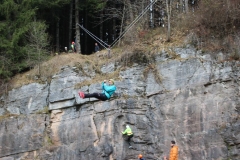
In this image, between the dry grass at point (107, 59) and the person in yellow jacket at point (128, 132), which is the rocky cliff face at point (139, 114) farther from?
the dry grass at point (107, 59)

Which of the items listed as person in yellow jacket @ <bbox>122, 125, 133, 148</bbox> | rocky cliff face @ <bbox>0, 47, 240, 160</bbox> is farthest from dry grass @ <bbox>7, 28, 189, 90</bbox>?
person in yellow jacket @ <bbox>122, 125, 133, 148</bbox>

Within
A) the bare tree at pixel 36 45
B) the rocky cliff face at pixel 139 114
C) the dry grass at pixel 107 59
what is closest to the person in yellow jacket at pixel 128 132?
the rocky cliff face at pixel 139 114

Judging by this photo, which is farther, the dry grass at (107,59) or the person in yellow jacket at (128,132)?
the dry grass at (107,59)

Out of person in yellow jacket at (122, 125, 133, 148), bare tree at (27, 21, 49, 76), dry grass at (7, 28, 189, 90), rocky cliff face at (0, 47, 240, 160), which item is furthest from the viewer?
bare tree at (27, 21, 49, 76)

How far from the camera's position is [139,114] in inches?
755

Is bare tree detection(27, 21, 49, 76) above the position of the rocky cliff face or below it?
above

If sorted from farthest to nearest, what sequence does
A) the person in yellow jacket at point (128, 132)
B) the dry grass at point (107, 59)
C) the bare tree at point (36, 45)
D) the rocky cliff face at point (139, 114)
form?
the bare tree at point (36, 45), the dry grass at point (107, 59), the person in yellow jacket at point (128, 132), the rocky cliff face at point (139, 114)

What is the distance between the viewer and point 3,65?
22.5 meters

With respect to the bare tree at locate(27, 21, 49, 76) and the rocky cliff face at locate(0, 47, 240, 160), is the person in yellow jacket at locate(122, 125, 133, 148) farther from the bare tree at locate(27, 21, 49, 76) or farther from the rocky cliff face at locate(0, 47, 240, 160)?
the bare tree at locate(27, 21, 49, 76)

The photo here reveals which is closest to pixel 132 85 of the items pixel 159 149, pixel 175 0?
pixel 159 149

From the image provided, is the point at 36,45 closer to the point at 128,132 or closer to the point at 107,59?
the point at 107,59

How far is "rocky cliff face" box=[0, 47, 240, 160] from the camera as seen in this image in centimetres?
1770

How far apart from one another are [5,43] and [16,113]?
4.58 meters

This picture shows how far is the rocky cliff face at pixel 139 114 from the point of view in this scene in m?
17.7
